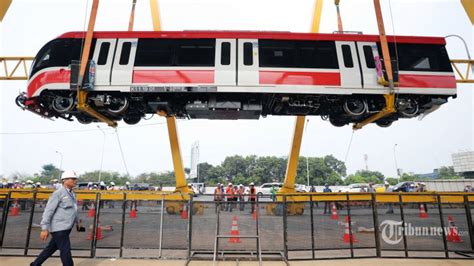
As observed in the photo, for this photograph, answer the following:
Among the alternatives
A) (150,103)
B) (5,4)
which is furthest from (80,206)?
(5,4)

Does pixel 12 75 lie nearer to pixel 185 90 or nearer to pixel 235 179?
pixel 185 90

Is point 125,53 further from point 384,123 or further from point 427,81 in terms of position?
point 384,123

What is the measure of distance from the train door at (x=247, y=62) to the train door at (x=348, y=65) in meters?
2.24

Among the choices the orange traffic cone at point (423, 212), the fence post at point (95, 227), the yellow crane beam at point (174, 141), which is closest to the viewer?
the fence post at point (95, 227)

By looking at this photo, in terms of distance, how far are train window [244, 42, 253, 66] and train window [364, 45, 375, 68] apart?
10.1ft

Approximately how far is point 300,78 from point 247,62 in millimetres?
1452

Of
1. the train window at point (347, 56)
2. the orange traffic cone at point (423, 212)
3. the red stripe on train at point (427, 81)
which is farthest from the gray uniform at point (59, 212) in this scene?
the red stripe on train at point (427, 81)

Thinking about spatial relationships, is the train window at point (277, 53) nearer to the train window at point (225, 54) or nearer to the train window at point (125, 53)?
the train window at point (225, 54)

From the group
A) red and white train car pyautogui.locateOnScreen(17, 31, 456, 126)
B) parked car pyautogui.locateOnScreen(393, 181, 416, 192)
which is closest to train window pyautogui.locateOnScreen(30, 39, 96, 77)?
red and white train car pyautogui.locateOnScreen(17, 31, 456, 126)

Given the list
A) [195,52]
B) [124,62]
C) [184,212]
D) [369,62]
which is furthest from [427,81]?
[124,62]

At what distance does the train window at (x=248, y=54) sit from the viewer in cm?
739

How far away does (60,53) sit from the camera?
24.8ft

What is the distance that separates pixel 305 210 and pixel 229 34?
494 centimetres

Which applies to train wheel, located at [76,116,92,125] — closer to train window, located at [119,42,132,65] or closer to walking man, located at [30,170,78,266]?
train window, located at [119,42,132,65]
